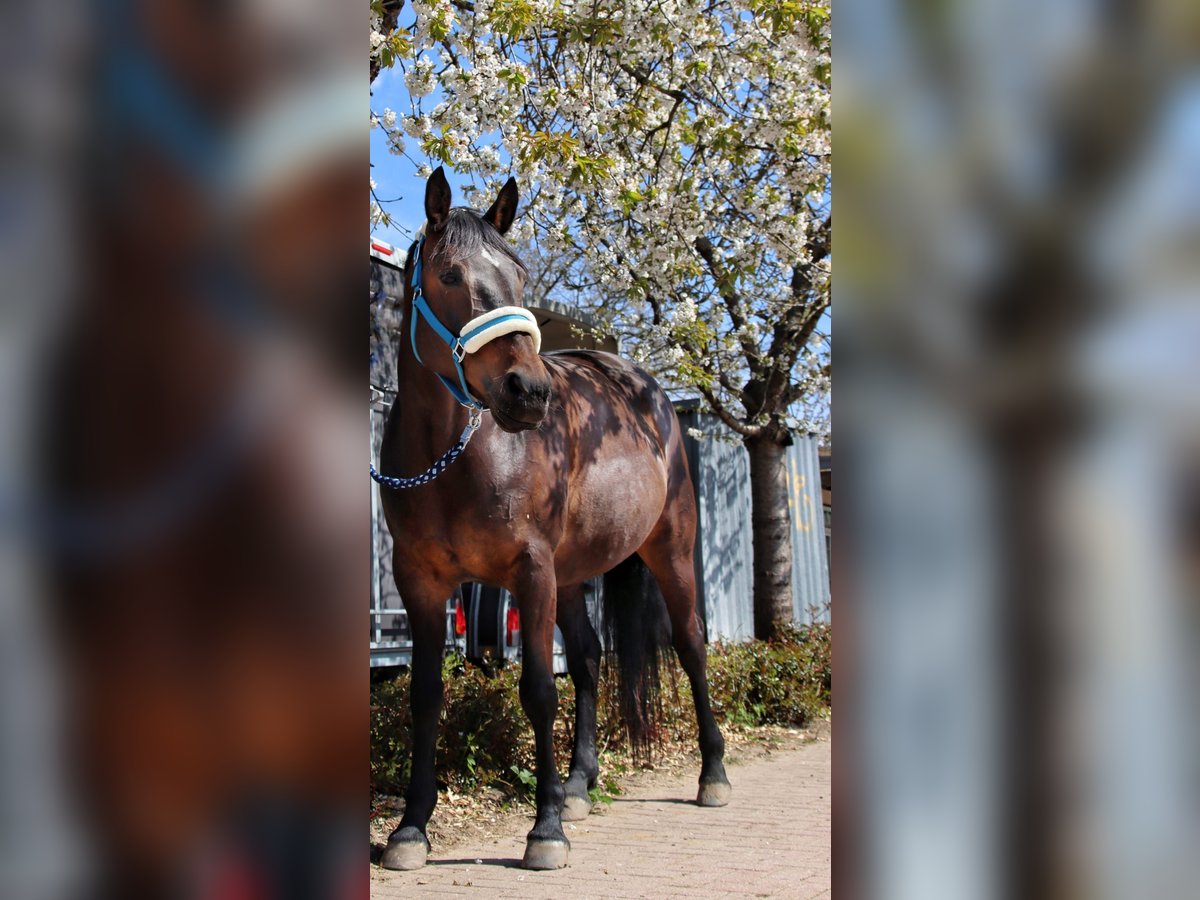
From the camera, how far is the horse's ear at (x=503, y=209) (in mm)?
4324

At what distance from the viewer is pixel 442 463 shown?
4117mm

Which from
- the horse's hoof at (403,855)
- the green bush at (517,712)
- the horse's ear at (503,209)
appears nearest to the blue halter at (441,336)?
the horse's ear at (503,209)

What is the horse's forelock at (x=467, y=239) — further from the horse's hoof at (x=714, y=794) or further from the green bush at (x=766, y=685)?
the green bush at (x=766, y=685)

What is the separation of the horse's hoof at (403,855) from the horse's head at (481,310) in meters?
1.65

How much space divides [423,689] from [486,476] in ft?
3.02

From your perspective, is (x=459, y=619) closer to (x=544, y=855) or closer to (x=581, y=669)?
(x=581, y=669)

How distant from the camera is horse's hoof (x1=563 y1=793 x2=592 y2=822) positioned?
17.0 ft

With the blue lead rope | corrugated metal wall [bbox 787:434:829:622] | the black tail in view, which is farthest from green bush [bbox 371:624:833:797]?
corrugated metal wall [bbox 787:434:829:622]
